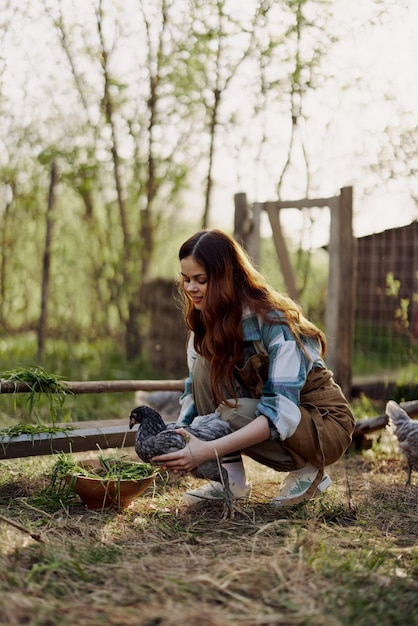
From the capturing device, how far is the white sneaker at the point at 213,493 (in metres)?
3.54

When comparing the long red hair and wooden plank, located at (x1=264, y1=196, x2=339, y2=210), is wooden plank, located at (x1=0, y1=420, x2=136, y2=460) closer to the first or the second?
the long red hair

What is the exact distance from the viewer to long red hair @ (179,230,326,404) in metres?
3.36

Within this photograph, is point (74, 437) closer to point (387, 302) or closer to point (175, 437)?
point (175, 437)

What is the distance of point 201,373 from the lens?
145 inches

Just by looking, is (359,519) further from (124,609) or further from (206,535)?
(124,609)

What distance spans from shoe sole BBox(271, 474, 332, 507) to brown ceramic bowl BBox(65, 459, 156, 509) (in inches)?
25.4

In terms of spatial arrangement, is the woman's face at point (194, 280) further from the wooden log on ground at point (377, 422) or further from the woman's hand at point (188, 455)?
the wooden log on ground at point (377, 422)

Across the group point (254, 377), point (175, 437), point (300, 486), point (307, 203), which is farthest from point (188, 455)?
point (307, 203)

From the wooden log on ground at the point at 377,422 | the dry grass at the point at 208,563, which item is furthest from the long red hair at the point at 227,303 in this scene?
the wooden log on ground at the point at 377,422

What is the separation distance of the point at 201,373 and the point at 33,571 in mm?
1464

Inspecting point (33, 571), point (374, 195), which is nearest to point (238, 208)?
point (374, 195)

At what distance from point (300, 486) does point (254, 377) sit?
23.1 inches

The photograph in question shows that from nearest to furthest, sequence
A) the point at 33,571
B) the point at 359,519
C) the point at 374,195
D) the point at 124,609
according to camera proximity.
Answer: the point at 124,609
the point at 33,571
the point at 359,519
the point at 374,195

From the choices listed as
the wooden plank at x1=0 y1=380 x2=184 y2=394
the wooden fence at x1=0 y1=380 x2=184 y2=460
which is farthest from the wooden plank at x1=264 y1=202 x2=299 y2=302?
the wooden fence at x1=0 y1=380 x2=184 y2=460
